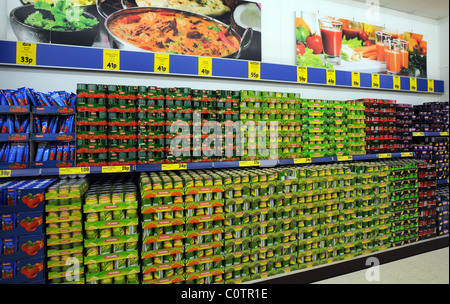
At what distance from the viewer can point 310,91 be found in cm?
375

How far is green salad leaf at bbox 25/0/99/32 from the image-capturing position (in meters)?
2.57

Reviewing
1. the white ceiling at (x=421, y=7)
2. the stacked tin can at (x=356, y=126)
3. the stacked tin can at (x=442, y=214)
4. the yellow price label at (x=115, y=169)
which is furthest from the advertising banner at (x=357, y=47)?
the yellow price label at (x=115, y=169)

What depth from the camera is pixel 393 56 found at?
430 centimetres

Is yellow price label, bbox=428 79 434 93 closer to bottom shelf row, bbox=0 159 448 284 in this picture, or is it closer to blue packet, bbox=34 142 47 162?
bottom shelf row, bbox=0 159 448 284

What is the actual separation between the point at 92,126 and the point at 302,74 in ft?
8.78

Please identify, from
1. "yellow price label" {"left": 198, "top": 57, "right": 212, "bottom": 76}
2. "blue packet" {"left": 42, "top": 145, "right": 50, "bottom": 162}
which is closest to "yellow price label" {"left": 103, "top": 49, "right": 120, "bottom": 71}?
"yellow price label" {"left": 198, "top": 57, "right": 212, "bottom": 76}

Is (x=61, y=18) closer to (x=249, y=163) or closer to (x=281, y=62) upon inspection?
(x=249, y=163)

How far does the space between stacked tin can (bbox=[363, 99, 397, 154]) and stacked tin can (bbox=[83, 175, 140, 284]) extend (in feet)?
9.73

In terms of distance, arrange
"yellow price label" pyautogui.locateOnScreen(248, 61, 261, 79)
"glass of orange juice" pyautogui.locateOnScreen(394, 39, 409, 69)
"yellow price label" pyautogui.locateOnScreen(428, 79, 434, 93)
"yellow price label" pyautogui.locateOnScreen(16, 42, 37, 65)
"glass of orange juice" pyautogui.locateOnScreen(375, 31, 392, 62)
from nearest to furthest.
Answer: "yellow price label" pyautogui.locateOnScreen(16, 42, 37, 65) → "yellow price label" pyautogui.locateOnScreen(248, 61, 261, 79) → "glass of orange juice" pyautogui.locateOnScreen(375, 31, 392, 62) → "glass of orange juice" pyautogui.locateOnScreen(394, 39, 409, 69) → "yellow price label" pyautogui.locateOnScreen(428, 79, 434, 93)

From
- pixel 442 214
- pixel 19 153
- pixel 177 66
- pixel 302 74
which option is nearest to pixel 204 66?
pixel 177 66

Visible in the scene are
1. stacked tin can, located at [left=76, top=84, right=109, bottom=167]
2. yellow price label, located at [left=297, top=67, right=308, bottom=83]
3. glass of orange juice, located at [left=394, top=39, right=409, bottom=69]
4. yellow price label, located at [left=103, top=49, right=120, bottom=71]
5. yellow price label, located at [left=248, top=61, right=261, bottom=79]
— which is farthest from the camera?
glass of orange juice, located at [left=394, top=39, right=409, bottom=69]

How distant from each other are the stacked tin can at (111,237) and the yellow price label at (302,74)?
102 inches
